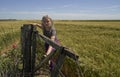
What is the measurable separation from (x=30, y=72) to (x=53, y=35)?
2.55 feet

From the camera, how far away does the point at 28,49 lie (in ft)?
14.4

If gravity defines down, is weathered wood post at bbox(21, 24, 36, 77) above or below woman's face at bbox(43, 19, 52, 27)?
below

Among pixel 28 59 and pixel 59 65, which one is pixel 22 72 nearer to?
pixel 28 59

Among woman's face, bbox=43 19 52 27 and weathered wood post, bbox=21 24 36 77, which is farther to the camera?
woman's face, bbox=43 19 52 27

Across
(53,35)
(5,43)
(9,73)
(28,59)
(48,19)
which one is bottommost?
(5,43)

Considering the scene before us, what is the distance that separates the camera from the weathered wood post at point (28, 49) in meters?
4.35

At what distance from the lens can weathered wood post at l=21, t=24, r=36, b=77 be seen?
4.35 m

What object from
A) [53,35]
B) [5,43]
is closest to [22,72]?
[53,35]

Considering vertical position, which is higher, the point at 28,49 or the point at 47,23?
the point at 47,23

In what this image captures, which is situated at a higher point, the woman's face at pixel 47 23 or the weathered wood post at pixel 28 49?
the woman's face at pixel 47 23

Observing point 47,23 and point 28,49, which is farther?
point 47,23

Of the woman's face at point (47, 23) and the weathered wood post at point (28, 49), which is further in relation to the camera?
the woman's face at point (47, 23)

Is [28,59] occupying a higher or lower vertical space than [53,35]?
lower

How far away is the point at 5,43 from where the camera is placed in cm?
1331
